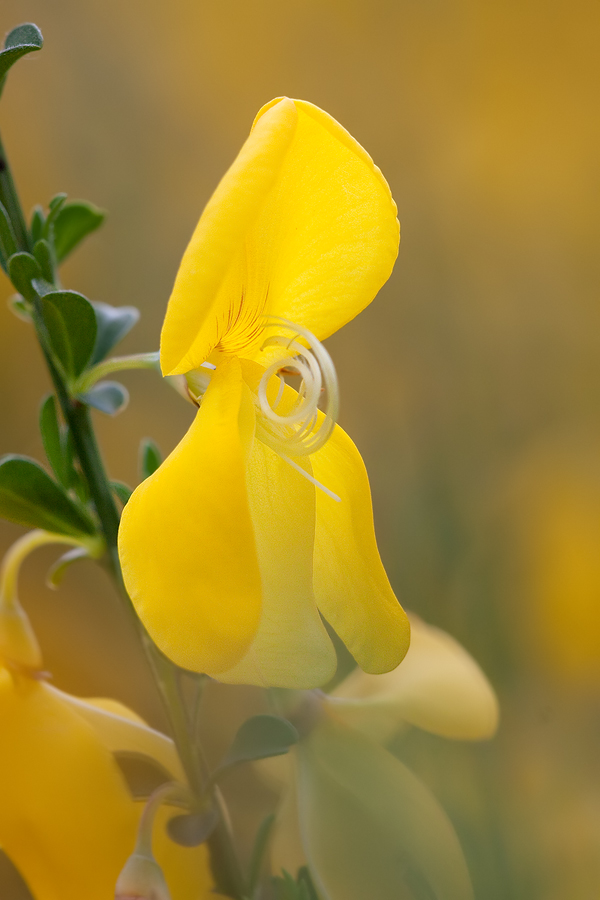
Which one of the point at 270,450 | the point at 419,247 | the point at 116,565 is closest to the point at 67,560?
the point at 116,565

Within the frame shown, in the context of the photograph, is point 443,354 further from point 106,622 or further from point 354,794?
point 354,794

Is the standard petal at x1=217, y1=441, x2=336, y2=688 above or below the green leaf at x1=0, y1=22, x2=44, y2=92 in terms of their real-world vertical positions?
below

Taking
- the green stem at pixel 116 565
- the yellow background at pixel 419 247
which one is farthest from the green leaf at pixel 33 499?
the yellow background at pixel 419 247

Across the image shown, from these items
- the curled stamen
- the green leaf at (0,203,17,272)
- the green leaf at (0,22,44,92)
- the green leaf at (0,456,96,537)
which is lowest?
the green leaf at (0,456,96,537)

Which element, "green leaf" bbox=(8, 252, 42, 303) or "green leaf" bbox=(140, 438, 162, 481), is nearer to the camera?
"green leaf" bbox=(8, 252, 42, 303)

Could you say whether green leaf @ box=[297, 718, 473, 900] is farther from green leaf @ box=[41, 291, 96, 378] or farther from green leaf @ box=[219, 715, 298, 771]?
green leaf @ box=[41, 291, 96, 378]

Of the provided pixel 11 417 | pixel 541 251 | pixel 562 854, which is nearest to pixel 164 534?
pixel 562 854

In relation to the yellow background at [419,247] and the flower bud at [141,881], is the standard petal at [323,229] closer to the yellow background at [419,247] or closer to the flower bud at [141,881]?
the flower bud at [141,881]

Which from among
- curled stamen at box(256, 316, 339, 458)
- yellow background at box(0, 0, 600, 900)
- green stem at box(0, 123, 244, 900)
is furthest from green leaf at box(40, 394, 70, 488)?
yellow background at box(0, 0, 600, 900)
